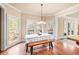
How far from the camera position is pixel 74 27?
980 centimetres

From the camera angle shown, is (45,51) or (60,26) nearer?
(45,51)

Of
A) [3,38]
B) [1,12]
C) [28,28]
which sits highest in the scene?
[1,12]

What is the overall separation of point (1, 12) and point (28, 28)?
300 centimetres

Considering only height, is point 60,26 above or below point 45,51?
above

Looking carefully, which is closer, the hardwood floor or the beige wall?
the hardwood floor

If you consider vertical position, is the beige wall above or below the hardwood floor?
above

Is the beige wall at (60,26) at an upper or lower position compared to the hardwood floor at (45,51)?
upper

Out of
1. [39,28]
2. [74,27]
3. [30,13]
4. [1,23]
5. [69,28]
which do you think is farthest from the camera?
[74,27]

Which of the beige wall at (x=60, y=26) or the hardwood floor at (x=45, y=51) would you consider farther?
the beige wall at (x=60, y=26)

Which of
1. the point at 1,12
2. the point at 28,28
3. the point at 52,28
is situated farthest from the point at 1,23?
the point at 52,28

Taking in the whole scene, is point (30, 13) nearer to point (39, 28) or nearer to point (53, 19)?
point (39, 28)

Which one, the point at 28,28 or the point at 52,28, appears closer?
the point at 28,28
